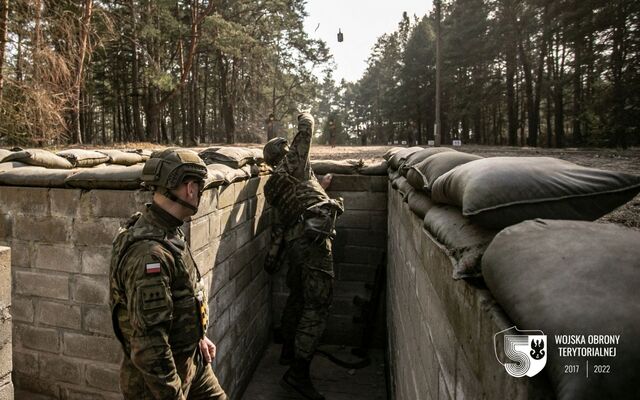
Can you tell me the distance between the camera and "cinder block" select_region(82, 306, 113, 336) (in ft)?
11.0

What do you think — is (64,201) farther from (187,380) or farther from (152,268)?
(187,380)

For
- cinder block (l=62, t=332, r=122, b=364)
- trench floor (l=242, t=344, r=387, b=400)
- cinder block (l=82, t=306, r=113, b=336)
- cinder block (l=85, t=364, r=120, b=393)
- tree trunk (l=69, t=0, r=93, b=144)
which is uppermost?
tree trunk (l=69, t=0, r=93, b=144)

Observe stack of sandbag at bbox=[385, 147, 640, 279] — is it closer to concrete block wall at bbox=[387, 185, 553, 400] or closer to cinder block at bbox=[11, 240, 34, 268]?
concrete block wall at bbox=[387, 185, 553, 400]

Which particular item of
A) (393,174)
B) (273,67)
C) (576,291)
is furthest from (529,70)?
(576,291)

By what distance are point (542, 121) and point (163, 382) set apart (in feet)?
174

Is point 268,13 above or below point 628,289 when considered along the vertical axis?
above

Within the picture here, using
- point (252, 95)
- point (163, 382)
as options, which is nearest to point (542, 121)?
point (252, 95)

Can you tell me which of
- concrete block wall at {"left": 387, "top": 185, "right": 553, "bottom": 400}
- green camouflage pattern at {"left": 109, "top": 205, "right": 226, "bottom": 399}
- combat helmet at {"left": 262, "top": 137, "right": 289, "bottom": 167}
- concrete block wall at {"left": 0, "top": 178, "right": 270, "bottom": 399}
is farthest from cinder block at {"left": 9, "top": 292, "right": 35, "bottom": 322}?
concrete block wall at {"left": 387, "top": 185, "right": 553, "bottom": 400}

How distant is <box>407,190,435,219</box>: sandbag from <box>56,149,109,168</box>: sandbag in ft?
12.5

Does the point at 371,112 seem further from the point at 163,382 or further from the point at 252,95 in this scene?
the point at 163,382

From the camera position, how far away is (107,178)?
3.21m

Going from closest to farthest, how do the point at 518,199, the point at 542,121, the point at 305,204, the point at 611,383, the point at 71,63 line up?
the point at 611,383 < the point at 518,199 < the point at 305,204 < the point at 71,63 < the point at 542,121

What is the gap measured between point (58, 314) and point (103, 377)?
2.10 ft

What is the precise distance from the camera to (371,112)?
66.5 metres
